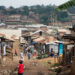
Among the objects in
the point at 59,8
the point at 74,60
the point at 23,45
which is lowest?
the point at 23,45

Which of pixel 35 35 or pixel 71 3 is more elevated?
pixel 71 3

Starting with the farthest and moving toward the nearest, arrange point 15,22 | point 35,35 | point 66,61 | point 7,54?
point 15,22, point 35,35, point 7,54, point 66,61

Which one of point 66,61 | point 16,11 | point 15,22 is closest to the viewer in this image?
point 66,61

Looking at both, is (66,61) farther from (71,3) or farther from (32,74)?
(71,3)

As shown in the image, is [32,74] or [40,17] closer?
[32,74]

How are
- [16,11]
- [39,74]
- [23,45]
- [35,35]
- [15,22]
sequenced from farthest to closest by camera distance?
[16,11]
[15,22]
[35,35]
[23,45]
[39,74]

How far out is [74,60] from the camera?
11.8 m

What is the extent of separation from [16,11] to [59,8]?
5165 inches

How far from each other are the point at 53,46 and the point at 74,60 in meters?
19.6

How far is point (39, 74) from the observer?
1341 cm

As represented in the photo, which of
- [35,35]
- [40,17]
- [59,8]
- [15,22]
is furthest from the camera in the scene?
[40,17]

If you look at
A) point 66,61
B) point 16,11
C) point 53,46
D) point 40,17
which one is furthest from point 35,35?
point 16,11

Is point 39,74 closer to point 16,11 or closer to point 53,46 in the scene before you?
point 53,46

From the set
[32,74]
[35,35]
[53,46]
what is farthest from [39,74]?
[35,35]
